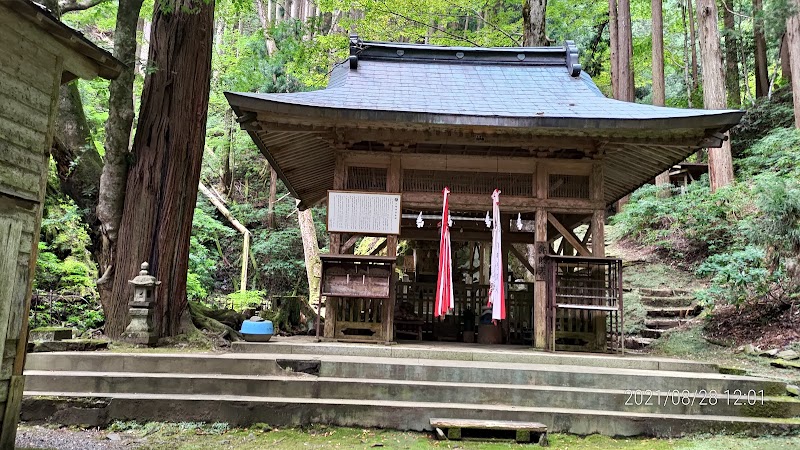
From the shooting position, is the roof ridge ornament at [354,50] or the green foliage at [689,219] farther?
the green foliage at [689,219]

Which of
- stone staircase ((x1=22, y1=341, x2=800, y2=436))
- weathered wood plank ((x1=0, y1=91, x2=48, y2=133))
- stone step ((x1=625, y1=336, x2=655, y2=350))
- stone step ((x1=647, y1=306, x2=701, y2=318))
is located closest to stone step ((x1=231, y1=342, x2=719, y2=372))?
stone staircase ((x1=22, y1=341, x2=800, y2=436))

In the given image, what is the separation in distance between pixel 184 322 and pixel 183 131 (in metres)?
3.30

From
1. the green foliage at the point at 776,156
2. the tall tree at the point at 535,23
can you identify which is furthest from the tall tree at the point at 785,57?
the tall tree at the point at 535,23

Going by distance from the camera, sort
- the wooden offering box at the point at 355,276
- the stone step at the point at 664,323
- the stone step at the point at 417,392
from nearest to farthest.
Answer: the stone step at the point at 417,392
the wooden offering box at the point at 355,276
the stone step at the point at 664,323

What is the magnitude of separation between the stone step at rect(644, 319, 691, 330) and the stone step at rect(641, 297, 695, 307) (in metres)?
0.80

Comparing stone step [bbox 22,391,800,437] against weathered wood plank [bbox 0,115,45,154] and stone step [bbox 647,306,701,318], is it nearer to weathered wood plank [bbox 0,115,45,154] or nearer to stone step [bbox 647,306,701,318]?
weathered wood plank [bbox 0,115,45,154]

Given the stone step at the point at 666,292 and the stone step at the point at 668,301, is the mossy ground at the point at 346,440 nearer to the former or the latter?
the stone step at the point at 668,301

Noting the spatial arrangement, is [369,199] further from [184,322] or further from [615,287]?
[615,287]

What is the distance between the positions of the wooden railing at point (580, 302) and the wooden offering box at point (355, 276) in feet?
9.01

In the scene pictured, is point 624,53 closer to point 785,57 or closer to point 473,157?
point 785,57

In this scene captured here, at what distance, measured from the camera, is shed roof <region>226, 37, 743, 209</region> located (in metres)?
7.68

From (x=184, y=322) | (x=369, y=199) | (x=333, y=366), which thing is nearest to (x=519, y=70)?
(x=369, y=199)

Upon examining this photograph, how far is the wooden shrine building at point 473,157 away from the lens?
776 centimetres

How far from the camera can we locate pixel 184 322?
8.52 metres
